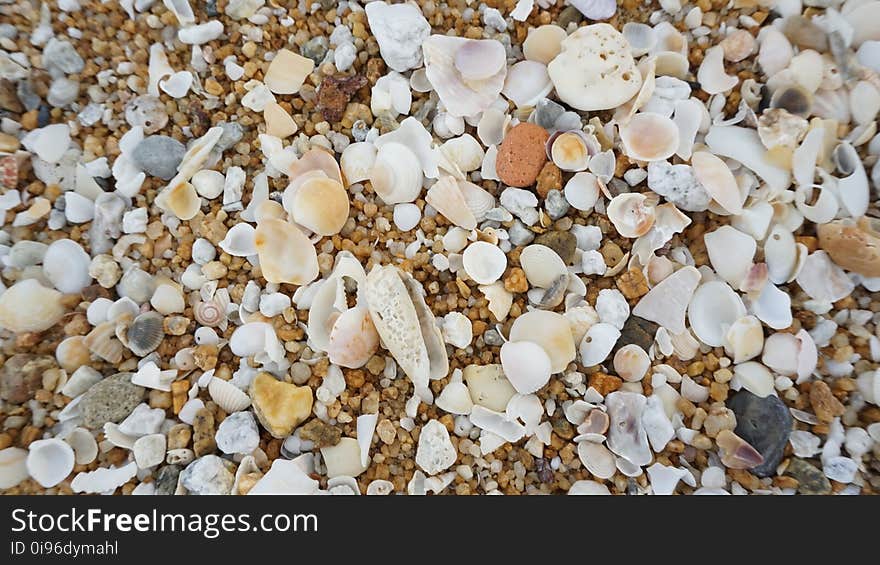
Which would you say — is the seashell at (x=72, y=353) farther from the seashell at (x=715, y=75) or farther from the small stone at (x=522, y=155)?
the seashell at (x=715, y=75)

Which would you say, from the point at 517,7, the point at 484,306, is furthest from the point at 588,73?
the point at 484,306

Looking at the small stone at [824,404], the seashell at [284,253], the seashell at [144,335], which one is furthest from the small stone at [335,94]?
the small stone at [824,404]

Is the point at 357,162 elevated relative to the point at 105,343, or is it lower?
elevated

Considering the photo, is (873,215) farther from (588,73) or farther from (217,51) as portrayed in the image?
(217,51)

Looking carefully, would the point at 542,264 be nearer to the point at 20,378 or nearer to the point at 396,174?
the point at 396,174

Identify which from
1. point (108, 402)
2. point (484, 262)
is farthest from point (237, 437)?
point (484, 262)

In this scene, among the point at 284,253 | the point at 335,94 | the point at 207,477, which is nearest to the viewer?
the point at 207,477
